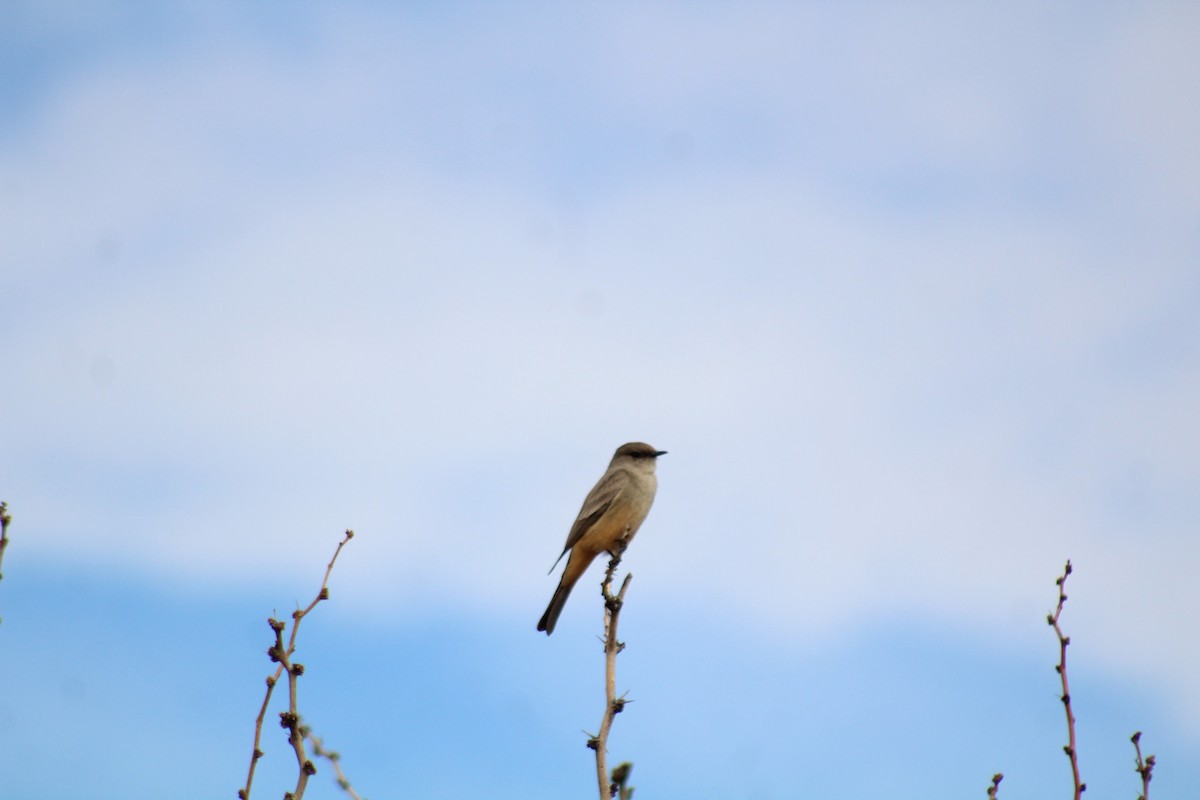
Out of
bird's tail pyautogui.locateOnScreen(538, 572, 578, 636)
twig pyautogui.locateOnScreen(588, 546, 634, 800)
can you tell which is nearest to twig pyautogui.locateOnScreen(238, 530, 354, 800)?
twig pyautogui.locateOnScreen(588, 546, 634, 800)

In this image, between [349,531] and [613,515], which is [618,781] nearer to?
[349,531]

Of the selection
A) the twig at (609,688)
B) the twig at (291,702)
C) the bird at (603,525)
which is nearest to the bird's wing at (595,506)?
the bird at (603,525)

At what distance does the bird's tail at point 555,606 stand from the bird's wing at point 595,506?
30 cm

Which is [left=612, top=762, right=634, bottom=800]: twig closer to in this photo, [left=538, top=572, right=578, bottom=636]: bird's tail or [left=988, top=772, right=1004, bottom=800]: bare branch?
[left=988, top=772, right=1004, bottom=800]: bare branch

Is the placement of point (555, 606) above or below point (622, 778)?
above

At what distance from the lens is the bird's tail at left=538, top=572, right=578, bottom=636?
41.3 feet

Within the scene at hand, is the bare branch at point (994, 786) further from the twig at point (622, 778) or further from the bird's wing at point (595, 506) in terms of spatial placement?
the bird's wing at point (595, 506)

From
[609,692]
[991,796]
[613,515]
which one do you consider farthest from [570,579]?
[991,796]

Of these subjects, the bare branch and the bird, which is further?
the bird

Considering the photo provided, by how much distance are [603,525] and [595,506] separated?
269mm

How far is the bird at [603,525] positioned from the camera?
12.7 meters

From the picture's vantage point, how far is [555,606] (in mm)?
12727

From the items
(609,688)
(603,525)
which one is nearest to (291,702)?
(609,688)

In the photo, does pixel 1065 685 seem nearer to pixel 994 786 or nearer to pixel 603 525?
pixel 994 786
